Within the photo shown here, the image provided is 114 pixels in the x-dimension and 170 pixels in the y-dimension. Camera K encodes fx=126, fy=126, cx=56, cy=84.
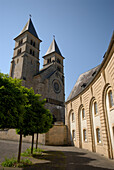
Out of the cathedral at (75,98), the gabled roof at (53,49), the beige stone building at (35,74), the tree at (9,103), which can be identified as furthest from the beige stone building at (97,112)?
the gabled roof at (53,49)

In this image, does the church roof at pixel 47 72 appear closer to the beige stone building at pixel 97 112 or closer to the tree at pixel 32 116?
the beige stone building at pixel 97 112

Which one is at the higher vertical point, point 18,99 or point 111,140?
point 18,99

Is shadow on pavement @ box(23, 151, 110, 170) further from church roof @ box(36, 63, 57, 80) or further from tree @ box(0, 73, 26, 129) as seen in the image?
church roof @ box(36, 63, 57, 80)

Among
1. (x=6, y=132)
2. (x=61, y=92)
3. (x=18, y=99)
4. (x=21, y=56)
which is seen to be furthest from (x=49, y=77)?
(x=18, y=99)

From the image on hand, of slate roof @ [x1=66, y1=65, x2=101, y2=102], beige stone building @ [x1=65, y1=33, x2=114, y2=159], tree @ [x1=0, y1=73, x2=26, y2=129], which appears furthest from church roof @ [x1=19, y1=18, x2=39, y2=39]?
tree @ [x1=0, y1=73, x2=26, y2=129]

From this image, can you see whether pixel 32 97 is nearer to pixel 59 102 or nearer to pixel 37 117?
pixel 37 117

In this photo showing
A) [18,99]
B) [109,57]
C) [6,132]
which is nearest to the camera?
[18,99]

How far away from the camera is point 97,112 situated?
589 inches

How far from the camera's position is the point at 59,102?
4003cm

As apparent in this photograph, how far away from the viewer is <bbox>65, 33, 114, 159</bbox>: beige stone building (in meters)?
11.3

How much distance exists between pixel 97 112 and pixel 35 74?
29.7 m

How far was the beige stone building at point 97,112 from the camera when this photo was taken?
11.3 m

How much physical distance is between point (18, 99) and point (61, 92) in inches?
1385

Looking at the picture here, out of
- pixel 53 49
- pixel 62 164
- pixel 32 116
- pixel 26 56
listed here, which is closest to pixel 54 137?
pixel 32 116
